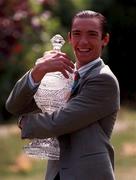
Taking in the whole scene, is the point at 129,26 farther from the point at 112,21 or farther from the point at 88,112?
the point at 88,112

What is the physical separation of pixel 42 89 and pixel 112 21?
1367cm

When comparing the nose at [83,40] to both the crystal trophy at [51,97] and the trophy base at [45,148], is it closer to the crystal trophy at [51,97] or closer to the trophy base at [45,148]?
the crystal trophy at [51,97]

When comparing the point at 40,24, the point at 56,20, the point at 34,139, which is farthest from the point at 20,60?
the point at 34,139

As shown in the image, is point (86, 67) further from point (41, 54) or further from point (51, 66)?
point (41, 54)

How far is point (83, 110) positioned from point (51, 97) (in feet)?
0.73

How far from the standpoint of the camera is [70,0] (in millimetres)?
16062

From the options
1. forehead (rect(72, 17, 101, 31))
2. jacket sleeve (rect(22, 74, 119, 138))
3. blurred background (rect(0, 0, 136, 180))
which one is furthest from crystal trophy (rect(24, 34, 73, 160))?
blurred background (rect(0, 0, 136, 180))

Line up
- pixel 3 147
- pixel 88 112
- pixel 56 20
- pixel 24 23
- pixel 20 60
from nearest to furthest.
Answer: pixel 88 112 → pixel 3 147 → pixel 24 23 → pixel 20 60 → pixel 56 20

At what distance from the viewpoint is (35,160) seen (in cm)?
1061

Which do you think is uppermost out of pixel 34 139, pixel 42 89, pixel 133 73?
pixel 42 89

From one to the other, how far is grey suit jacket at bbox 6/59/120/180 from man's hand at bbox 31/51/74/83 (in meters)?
0.06

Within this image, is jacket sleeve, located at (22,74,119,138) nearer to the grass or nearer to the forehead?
the forehead

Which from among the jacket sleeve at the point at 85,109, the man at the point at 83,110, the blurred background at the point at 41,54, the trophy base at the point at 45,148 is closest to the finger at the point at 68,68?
the man at the point at 83,110

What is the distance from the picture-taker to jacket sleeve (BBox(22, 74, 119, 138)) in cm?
356
